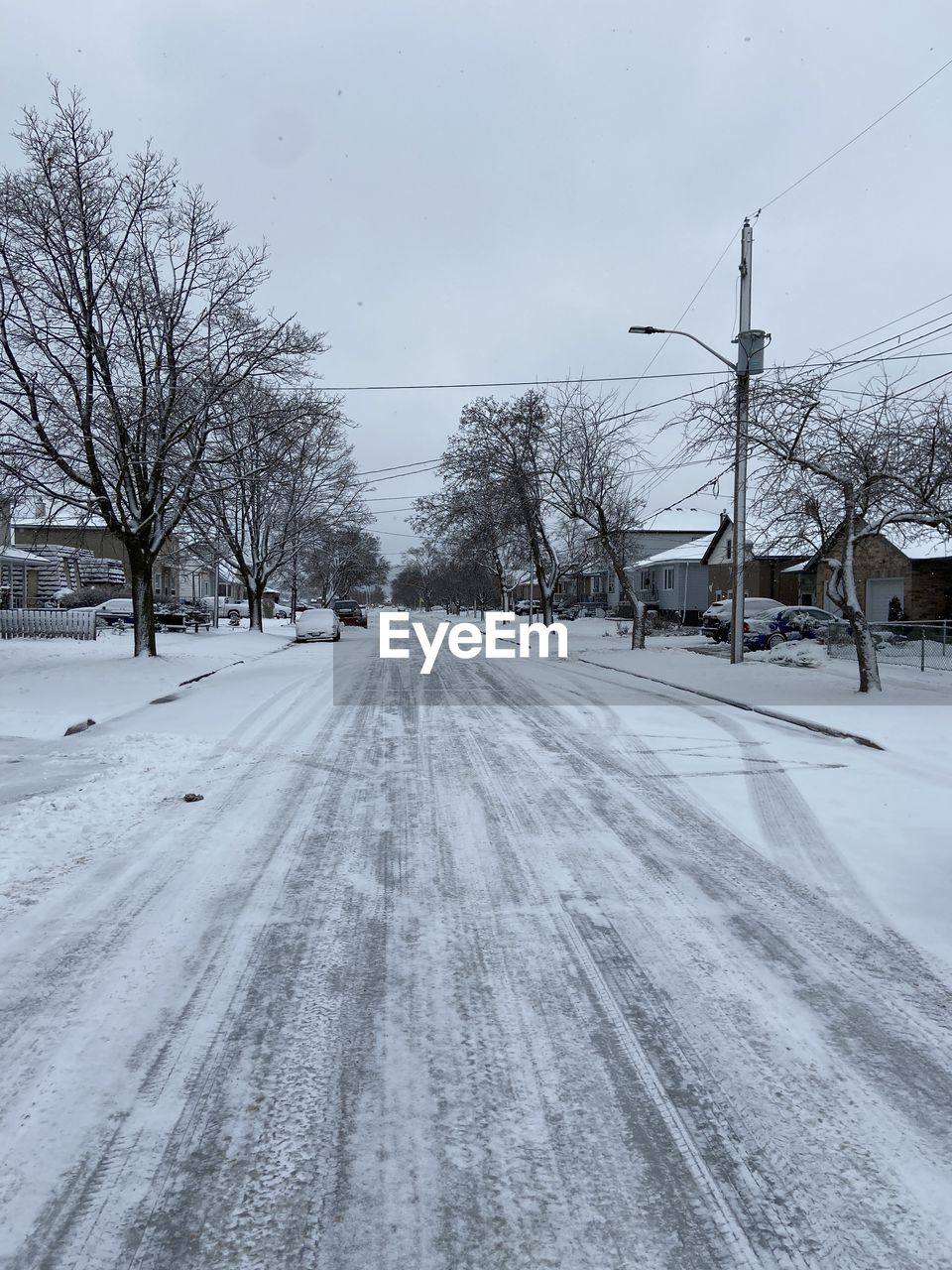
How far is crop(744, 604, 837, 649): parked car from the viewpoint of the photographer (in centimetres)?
2789

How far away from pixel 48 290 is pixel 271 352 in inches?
174

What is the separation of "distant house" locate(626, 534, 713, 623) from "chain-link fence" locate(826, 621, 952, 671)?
3448cm

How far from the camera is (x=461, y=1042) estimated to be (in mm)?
3377

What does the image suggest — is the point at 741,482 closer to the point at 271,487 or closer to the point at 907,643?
the point at 907,643

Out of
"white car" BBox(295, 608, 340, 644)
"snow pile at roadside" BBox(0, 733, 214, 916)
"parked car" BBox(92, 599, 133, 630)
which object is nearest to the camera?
"snow pile at roadside" BBox(0, 733, 214, 916)

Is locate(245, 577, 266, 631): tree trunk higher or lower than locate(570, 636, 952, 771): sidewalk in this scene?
higher

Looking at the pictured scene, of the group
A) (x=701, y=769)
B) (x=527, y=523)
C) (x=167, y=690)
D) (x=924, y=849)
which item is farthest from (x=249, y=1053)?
(x=527, y=523)

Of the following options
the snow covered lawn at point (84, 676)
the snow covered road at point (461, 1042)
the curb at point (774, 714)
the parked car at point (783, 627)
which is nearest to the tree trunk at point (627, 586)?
the parked car at point (783, 627)

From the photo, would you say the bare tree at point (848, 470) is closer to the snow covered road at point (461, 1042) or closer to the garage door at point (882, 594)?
the snow covered road at point (461, 1042)

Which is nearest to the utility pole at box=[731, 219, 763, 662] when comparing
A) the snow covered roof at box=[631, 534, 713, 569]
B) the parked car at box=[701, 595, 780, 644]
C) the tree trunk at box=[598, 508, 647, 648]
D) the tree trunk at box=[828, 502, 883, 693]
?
the tree trunk at box=[828, 502, 883, 693]

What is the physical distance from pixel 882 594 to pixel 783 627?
20.2ft

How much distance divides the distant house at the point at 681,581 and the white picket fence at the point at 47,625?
124 feet

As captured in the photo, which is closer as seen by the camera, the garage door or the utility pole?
the utility pole

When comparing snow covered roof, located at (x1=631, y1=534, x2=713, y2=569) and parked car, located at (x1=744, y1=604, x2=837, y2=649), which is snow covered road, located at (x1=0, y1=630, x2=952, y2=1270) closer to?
parked car, located at (x1=744, y1=604, x2=837, y2=649)
